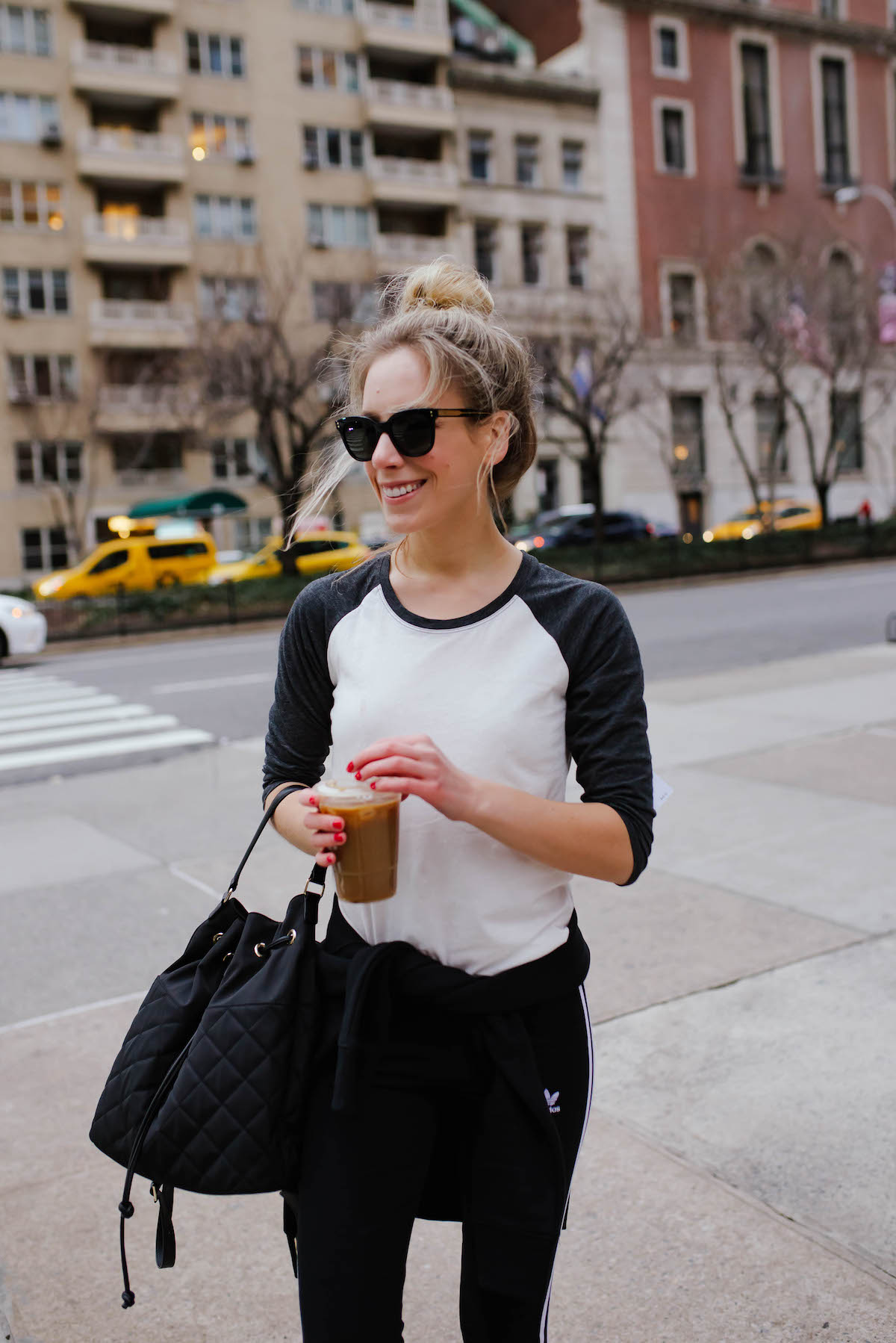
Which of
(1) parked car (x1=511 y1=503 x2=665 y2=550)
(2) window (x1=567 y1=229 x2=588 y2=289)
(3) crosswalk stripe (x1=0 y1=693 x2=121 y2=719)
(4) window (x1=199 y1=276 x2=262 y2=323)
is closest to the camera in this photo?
(3) crosswalk stripe (x1=0 y1=693 x2=121 y2=719)

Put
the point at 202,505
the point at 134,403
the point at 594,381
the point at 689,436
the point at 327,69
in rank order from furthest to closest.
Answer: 1. the point at 689,436
2. the point at 327,69
3. the point at 134,403
4. the point at 202,505
5. the point at 594,381

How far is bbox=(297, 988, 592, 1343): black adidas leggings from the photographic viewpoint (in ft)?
5.62

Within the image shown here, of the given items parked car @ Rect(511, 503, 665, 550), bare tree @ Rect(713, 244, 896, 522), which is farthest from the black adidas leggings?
bare tree @ Rect(713, 244, 896, 522)

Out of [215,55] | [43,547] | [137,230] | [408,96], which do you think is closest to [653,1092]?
[43,547]

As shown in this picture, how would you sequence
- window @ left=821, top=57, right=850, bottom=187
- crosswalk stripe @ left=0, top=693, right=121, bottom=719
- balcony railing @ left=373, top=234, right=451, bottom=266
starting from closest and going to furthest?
crosswalk stripe @ left=0, top=693, right=121, bottom=719 → balcony railing @ left=373, top=234, right=451, bottom=266 → window @ left=821, top=57, right=850, bottom=187

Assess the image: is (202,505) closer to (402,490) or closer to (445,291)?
(445,291)

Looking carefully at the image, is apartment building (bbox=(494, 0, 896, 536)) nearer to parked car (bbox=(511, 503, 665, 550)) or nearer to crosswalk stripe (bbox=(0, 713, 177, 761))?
parked car (bbox=(511, 503, 665, 550))

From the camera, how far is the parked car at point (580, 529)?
3434cm

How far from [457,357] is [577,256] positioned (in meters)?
49.0

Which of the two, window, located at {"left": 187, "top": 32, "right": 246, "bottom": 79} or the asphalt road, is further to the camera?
window, located at {"left": 187, "top": 32, "right": 246, "bottom": 79}

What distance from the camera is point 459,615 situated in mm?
1918

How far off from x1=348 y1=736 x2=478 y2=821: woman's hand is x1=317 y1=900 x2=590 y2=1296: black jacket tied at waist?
0.88ft

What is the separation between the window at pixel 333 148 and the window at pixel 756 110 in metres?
17.1

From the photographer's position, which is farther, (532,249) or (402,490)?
(532,249)
